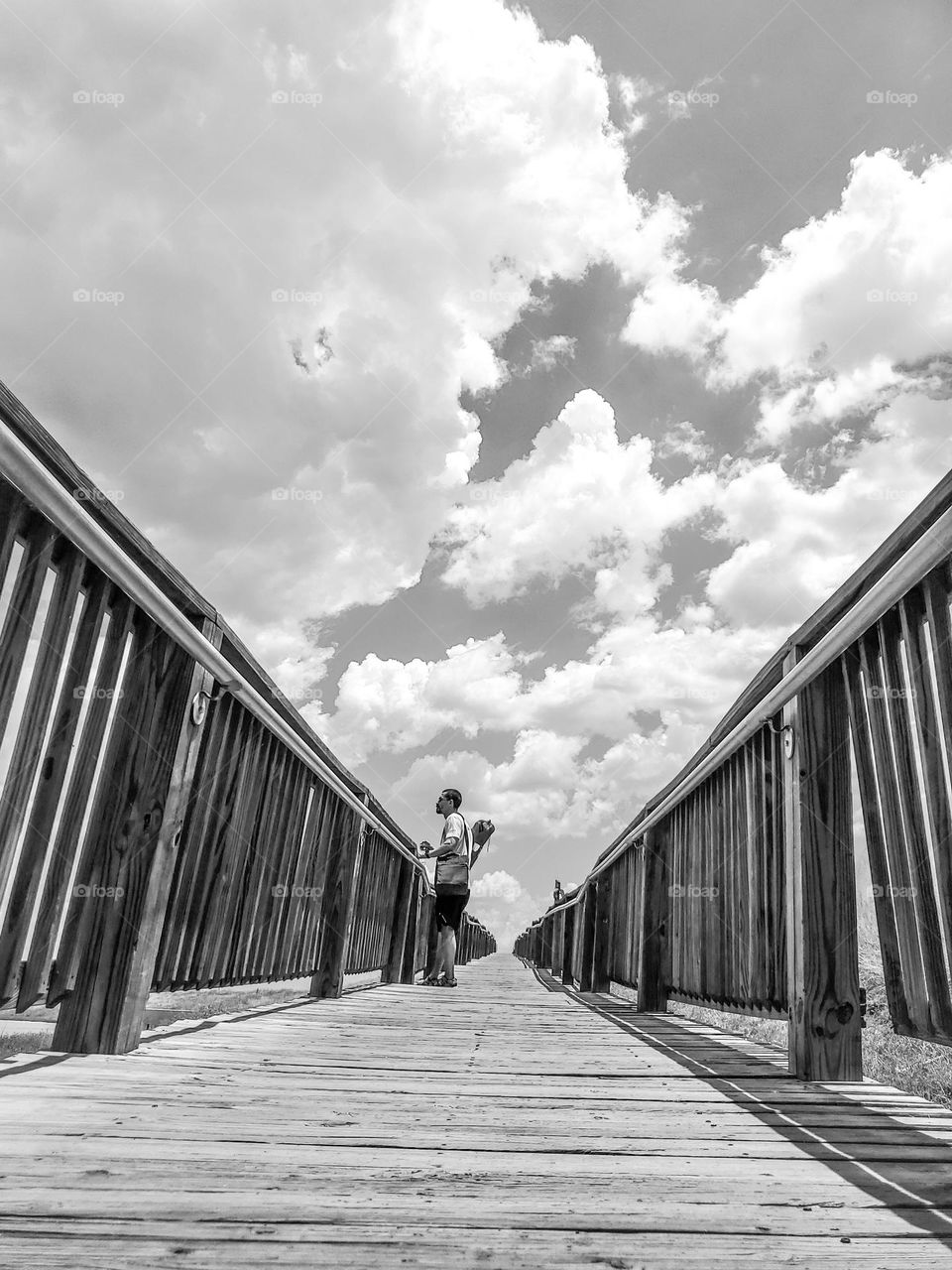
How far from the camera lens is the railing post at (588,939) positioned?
8656 mm

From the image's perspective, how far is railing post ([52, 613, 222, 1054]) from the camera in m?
2.48

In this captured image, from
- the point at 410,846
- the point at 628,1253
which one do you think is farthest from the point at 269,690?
the point at 410,846

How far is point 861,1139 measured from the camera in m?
1.86

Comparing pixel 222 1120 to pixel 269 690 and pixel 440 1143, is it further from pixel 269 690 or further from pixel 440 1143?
pixel 269 690

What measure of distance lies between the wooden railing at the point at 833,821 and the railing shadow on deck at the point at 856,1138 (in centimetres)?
22

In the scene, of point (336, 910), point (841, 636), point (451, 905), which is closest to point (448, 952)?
point (451, 905)

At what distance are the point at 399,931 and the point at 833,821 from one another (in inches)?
244

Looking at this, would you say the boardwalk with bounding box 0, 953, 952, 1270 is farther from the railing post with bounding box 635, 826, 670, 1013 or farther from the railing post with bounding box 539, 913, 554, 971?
the railing post with bounding box 539, 913, 554, 971

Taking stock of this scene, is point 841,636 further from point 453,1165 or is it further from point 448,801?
point 448,801

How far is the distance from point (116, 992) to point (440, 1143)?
1240 mm

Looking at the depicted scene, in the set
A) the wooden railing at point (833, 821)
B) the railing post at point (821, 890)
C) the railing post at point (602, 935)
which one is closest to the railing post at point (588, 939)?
the railing post at point (602, 935)

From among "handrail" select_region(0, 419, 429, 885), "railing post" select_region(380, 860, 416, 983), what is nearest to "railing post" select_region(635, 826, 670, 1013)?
"handrail" select_region(0, 419, 429, 885)

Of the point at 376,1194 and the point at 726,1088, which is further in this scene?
the point at 726,1088

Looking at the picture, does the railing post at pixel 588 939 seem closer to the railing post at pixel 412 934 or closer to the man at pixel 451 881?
the man at pixel 451 881
